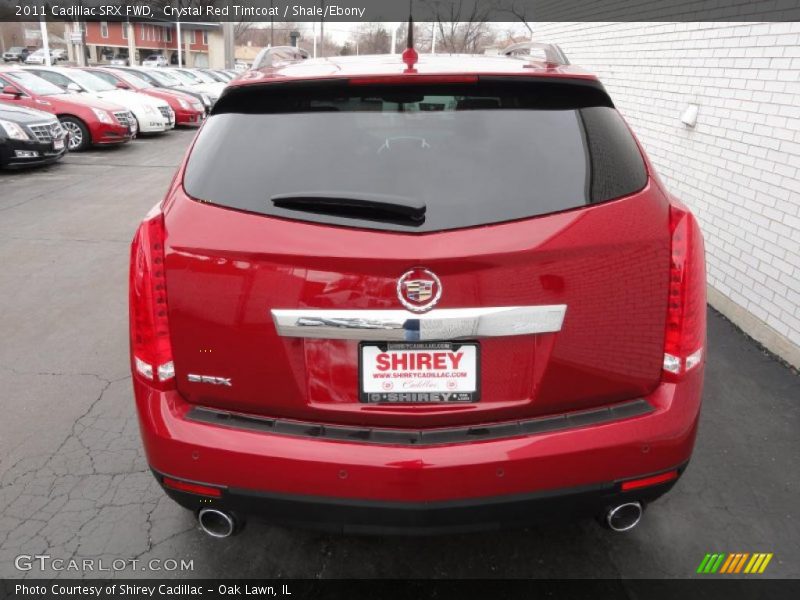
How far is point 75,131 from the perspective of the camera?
45.5ft

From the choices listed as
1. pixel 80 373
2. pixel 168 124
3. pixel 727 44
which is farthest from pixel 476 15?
pixel 80 373

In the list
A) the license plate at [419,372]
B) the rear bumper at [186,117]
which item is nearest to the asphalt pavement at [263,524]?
the license plate at [419,372]

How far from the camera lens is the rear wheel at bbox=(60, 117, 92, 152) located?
543 inches

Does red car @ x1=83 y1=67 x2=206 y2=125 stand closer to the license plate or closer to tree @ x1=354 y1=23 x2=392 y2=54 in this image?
Answer: the license plate

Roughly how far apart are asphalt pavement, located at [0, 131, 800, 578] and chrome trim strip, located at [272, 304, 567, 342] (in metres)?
0.75

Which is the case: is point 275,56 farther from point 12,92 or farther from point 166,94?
point 166,94

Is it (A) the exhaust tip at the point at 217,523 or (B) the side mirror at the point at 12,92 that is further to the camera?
(B) the side mirror at the point at 12,92

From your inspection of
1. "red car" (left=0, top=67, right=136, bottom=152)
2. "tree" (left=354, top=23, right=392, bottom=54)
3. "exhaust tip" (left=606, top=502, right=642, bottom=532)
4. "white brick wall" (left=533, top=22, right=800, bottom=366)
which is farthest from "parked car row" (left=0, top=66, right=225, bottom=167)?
"tree" (left=354, top=23, right=392, bottom=54)

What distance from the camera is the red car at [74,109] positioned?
13.2 m

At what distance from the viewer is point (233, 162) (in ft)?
6.86

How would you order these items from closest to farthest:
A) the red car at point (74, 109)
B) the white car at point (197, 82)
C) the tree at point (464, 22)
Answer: the red car at point (74, 109), the white car at point (197, 82), the tree at point (464, 22)

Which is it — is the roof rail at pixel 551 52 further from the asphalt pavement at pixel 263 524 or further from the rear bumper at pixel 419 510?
the asphalt pavement at pixel 263 524

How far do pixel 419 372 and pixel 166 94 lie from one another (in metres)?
19.5

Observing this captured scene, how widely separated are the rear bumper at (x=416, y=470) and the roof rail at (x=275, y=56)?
1.55m
